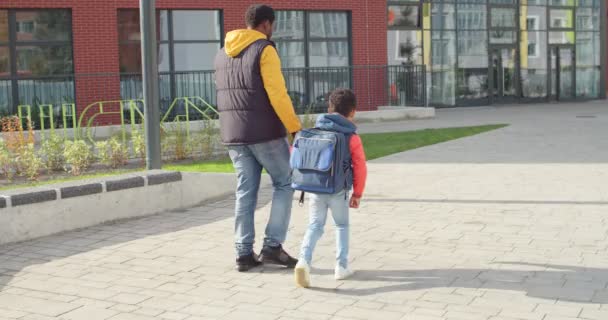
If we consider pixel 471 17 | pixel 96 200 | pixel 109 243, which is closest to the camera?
pixel 109 243

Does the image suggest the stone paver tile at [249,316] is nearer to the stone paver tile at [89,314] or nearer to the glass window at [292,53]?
the stone paver tile at [89,314]

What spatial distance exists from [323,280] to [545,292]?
1.46m

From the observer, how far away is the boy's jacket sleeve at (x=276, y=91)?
621 cm

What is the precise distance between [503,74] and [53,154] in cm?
2120

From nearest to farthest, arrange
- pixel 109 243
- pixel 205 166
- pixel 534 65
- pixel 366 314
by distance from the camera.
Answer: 1. pixel 366 314
2. pixel 109 243
3. pixel 205 166
4. pixel 534 65

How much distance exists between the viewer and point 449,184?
10.6 metres

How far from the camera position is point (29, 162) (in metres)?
10.7

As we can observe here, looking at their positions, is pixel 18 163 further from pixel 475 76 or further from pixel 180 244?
pixel 475 76

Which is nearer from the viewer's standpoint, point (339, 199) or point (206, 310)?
point (206, 310)

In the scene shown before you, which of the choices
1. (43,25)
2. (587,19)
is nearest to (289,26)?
(43,25)

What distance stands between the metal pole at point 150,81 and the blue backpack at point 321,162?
3.84 m

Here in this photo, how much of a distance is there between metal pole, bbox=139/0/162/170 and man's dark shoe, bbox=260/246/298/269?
3.41 m

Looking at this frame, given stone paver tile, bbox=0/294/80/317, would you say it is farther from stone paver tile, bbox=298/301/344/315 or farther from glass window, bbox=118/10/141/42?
glass window, bbox=118/10/141/42

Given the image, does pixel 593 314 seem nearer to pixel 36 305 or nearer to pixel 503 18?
pixel 36 305
